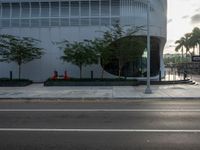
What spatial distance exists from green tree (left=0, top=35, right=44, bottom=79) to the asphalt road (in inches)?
731

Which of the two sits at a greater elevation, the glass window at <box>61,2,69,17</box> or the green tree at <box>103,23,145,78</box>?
the glass window at <box>61,2,69,17</box>

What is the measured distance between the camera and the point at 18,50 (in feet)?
105

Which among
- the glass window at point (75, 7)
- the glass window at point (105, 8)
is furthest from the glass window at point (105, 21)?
the glass window at point (75, 7)

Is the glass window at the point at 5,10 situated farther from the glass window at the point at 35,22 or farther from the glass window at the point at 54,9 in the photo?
the glass window at the point at 54,9

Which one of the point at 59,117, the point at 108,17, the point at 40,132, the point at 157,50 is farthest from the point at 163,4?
the point at 40,132

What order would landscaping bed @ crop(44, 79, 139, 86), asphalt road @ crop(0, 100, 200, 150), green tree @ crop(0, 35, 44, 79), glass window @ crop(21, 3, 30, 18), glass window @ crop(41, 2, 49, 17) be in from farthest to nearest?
glass window @ crop(21, 3, 30, 18)
glass window @ crop(41, 2, 49, 17)
green tree @ crop(0, 35, 44, 79)
landscaping bed @ crop(44, 79, 139, 86)
asphalt road @ crop(0, 100, 200, 150)

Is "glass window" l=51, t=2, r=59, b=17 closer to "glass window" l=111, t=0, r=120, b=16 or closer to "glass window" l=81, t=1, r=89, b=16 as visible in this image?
"glass window" l=81, t=1, r=89, b=16

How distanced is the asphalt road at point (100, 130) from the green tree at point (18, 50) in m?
18.6

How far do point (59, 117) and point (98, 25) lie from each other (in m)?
24.4

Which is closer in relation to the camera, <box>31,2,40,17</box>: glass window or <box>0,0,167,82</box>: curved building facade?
<box>0,0,167,82</box>: curved building facade

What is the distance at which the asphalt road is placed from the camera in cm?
822

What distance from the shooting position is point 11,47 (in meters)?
32.4

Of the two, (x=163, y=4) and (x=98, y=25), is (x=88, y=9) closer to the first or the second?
(x=98, y=25)

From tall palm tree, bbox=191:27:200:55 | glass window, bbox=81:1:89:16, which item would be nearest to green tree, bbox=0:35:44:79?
glass window, bbox=81:1:89:16
